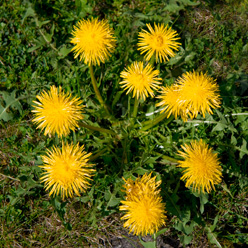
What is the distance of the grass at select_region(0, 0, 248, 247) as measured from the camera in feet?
10.1

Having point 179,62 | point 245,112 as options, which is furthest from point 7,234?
point 245,112

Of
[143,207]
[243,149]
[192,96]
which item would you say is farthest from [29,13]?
[243,149]

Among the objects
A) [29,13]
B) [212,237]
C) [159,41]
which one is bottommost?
[212,237]

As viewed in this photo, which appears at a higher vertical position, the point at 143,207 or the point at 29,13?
the point at 29,13

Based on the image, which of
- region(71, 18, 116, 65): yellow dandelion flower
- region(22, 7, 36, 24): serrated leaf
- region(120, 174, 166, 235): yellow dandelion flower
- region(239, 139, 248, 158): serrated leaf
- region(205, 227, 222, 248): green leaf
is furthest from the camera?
region(22, 7, 36, 24): serrated leaf

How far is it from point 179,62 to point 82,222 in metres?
2.17

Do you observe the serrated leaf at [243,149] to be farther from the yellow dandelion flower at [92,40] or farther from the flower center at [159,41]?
the yellow dandelion flower at [92,40]

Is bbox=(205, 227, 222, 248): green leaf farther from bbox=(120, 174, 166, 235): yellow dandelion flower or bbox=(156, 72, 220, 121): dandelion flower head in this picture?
bbox=(156, 72, 220, 121): dandelion flower head

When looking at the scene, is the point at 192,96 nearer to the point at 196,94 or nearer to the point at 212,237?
the point at 196,94

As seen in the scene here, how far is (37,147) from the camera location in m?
3.17

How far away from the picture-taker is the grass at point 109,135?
307 cm

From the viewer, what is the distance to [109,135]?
123 inches

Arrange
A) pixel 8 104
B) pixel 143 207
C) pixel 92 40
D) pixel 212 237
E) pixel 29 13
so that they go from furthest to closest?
pixel 29 13 < pixel 8 104 < pixel 212 237 < pixel 92 40 < pixel 143 207

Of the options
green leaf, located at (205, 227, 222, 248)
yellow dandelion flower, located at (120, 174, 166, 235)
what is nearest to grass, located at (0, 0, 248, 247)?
green leaf, located at (205, 227, 222, 248)
